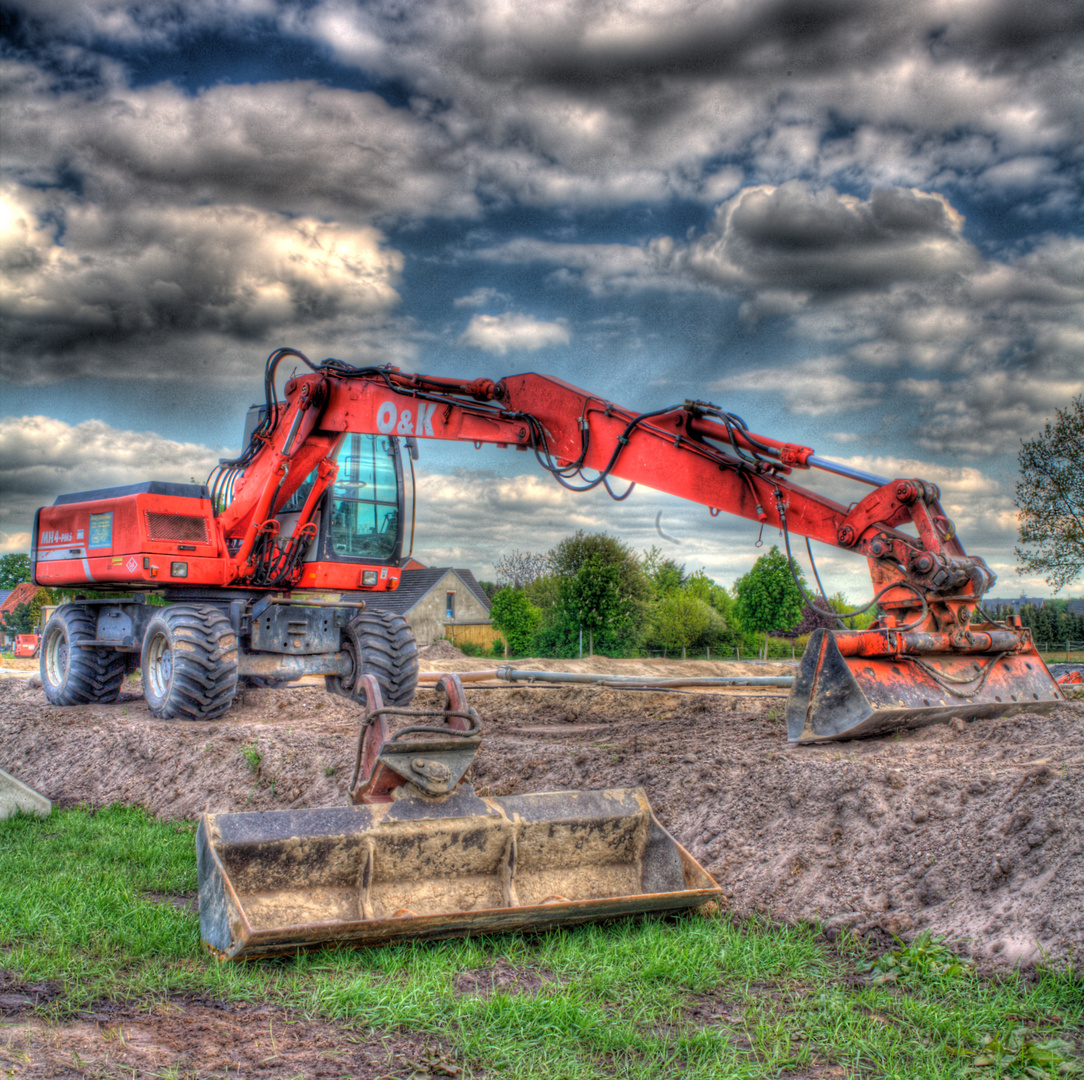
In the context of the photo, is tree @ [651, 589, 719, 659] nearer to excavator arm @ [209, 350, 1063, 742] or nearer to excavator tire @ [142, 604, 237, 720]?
excavator tire @ [142, 604, 237, 720]

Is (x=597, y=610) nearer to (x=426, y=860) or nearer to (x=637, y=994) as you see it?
(x=426, y=860)

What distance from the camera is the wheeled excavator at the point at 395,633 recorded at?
3.89m

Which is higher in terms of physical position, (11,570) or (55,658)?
(11,570)

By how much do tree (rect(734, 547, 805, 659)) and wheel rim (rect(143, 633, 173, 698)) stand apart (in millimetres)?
31684

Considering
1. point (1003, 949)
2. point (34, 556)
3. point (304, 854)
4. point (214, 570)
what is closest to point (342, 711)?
point (214, 570)

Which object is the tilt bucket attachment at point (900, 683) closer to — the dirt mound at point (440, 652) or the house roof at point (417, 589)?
the dirt mound at point (440, 652)

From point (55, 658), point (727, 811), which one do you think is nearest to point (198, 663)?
point (55, 658)

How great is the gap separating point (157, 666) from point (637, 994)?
823cm

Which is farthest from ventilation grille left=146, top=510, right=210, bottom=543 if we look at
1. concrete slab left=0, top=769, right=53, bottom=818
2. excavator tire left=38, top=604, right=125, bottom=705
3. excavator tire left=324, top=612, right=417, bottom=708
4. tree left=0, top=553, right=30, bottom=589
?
tree left=0, top=553, right=30, bottom=589

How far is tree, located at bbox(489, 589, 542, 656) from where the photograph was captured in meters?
36.9

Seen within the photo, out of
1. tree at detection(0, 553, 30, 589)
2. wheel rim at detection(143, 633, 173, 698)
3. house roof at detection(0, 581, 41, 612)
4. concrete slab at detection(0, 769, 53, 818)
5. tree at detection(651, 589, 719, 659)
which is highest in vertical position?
tree at detection(0, 553, 30, 589)

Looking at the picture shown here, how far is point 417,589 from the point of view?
47656 millimetres

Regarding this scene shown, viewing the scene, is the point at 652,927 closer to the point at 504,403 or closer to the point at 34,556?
the point at 504,403

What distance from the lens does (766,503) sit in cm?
695
